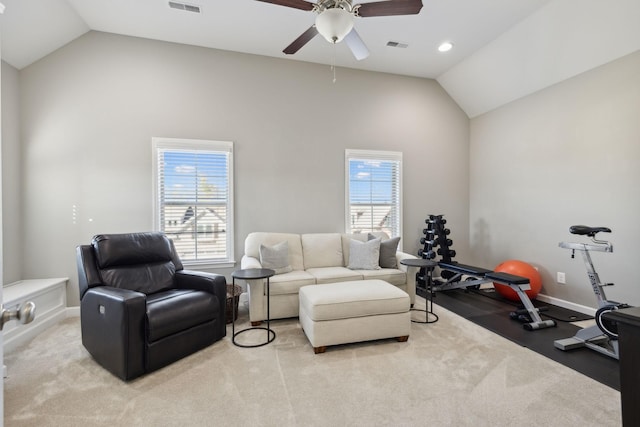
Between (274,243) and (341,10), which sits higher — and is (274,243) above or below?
below

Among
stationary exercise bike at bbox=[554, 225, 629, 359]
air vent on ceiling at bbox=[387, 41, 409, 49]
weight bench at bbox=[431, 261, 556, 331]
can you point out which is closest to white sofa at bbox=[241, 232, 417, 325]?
weight bench at bbox=[431, 261, 556, 331]

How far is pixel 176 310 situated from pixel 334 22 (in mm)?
2516

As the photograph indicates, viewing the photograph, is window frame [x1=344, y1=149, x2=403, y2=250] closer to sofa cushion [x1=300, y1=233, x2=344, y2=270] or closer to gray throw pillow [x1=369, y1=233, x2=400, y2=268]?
sofa cushion [x1=300, y1=233, x2=344, y2=270]

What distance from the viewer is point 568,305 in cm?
385

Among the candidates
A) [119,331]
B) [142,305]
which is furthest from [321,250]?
[119,331]

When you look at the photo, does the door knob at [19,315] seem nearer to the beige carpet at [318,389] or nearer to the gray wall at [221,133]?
the beige carpet at [318,389]

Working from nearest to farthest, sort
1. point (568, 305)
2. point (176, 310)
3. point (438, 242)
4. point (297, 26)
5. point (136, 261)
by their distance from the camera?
point (176, 310), point (136, 261), point (297, 26), point (568, 305), point (438, 242)

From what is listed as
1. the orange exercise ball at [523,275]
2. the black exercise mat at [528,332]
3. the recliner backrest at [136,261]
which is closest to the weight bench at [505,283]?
the black exercise mat at [528,332]

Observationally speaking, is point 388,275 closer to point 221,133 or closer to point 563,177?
point 563,177

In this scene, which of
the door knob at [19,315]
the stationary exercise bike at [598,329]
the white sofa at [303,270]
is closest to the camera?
the door knob at [19,315]

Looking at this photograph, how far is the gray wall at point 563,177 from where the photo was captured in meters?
3.29

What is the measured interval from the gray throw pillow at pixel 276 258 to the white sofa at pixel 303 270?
59 mm

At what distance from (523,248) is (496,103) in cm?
218

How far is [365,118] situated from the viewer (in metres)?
4.77
